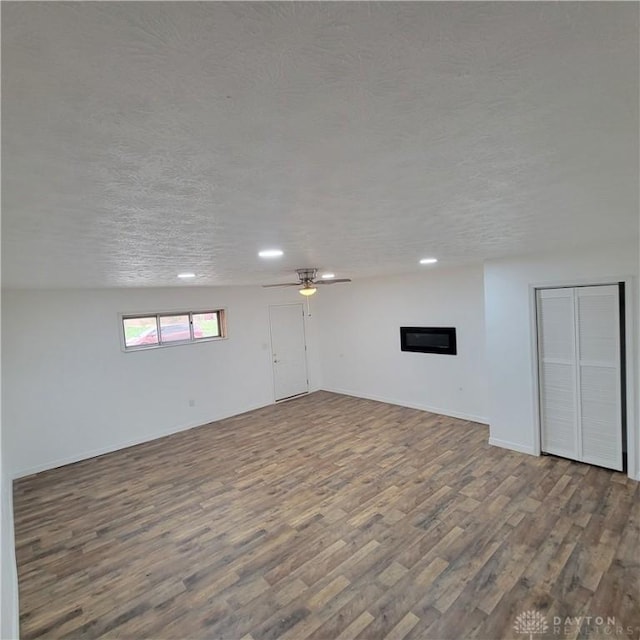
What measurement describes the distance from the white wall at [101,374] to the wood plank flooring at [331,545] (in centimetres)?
53

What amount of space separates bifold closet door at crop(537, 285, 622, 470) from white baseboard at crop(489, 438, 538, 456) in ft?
0.50

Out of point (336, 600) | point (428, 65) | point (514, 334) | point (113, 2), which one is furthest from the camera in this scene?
point (514, 334)

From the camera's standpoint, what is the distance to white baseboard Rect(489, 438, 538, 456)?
14.5ft

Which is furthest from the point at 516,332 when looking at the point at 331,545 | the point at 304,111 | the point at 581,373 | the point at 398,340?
the point at 304,111

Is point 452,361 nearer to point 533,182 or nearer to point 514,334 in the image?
point 514,334

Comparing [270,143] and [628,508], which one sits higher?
[270,143]

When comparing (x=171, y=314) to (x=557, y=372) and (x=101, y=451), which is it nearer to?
(x=101, y=451)

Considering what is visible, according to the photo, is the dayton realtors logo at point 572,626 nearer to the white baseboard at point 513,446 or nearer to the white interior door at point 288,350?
the white baseboard at point 513,446

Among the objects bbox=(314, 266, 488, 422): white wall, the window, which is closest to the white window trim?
the window

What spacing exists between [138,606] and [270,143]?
3.22 meters

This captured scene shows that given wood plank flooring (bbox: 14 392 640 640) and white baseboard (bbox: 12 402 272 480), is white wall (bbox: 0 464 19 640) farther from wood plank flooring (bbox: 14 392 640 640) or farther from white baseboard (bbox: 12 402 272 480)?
white baseboard (bbox: 12 402 272 480)

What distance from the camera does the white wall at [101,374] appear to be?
4.70 metres

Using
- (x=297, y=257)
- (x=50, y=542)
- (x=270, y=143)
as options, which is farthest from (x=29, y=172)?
(x=50, y=542)

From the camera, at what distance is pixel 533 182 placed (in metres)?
1.46
